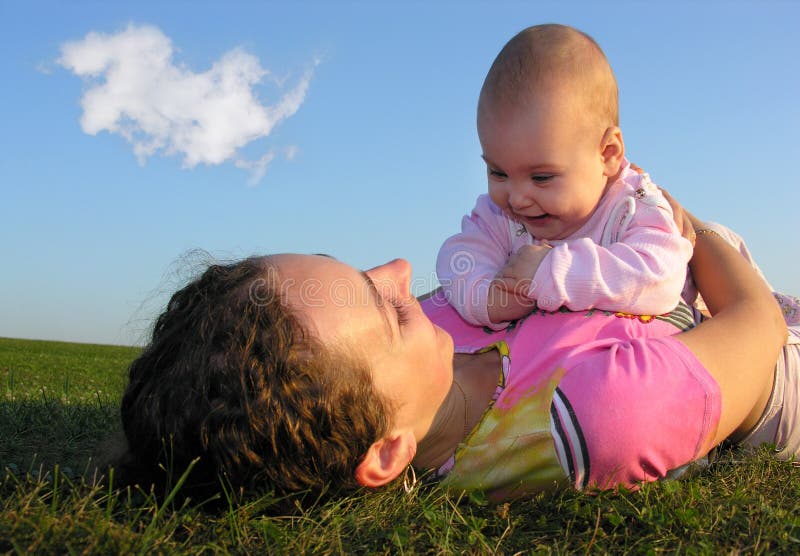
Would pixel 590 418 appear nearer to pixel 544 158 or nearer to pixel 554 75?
pixel 544 158

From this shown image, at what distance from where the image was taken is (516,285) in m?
3.58

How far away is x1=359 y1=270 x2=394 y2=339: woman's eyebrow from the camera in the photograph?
296 centimetres

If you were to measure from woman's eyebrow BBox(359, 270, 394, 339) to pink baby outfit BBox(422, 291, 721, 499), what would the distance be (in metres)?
0.66

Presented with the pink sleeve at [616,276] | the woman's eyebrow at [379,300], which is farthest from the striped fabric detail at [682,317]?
the woman's eyebrow at [379,300]

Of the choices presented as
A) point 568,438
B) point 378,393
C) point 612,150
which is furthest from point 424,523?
point 612,150

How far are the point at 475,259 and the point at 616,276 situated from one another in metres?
0.97

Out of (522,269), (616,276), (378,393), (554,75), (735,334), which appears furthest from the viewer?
(554,75)

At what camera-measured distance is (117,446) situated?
3.13 meters

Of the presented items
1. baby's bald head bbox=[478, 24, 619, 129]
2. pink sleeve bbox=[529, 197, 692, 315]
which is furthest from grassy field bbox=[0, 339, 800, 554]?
baby's bald head bbox=[478, 24, 619, 129]

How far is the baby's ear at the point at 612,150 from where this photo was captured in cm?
385

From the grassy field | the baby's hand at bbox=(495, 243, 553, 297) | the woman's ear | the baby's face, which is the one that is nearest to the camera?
the grassy field

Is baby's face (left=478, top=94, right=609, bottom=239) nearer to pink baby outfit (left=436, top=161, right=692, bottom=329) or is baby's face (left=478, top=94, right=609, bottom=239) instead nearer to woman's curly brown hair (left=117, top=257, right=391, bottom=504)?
pink baby outfit (left=436, top=161, right=692, bottom=329)

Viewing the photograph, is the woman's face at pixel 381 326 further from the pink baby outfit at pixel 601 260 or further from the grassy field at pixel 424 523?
the pink baby outfit at pixel 601 260

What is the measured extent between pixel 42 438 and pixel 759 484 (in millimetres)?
4368
